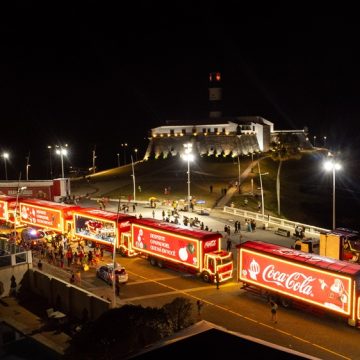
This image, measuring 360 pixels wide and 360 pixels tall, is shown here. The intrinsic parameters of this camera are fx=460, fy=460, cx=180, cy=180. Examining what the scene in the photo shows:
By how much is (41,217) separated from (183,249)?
19.6 metres

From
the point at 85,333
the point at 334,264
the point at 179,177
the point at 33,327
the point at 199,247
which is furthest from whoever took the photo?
the point at 179,177

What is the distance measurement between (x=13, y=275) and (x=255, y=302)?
1681 cm

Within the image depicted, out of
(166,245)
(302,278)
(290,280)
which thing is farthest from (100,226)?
(302,278)

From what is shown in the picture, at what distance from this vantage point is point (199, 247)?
30.4 meters

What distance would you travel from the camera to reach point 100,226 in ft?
126

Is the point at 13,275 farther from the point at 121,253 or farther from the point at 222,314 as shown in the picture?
the point at 222,314

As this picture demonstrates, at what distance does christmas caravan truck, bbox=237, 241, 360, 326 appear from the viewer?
2312cm

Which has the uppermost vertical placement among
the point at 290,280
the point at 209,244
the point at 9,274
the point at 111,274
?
the point at 209,244

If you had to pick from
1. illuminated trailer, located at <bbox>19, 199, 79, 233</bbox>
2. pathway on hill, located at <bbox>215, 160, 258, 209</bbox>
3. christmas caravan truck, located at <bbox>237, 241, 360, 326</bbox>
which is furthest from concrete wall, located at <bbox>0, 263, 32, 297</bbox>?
pathway on hill, located at <bbox>215, 160, 258, 209</bbox>

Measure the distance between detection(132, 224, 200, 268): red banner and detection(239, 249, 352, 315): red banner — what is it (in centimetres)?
398

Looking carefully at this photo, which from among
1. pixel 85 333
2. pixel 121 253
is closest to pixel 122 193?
pixel 121 253

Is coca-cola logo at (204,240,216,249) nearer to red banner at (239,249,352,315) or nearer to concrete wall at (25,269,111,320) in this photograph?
red banner at (239,249,352,315)

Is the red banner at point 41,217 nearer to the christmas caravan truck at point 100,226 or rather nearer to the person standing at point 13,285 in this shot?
the christmas caravan truck at point 100,226

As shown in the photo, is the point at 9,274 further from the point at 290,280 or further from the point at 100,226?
the point at 290,280
